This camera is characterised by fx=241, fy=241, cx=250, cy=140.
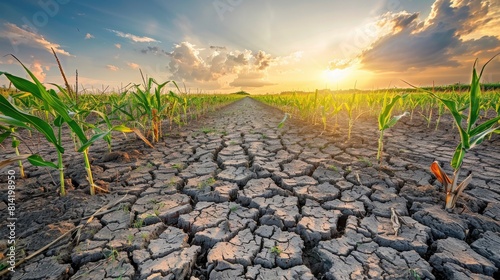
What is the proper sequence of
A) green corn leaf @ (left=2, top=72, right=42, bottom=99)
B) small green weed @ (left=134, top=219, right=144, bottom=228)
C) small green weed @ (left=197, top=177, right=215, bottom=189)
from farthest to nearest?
1. small green weed @ (left=197, top=177, right=215, bottom=189)
2. small green weed @ (left=134, top=219, right=144, bottom=228)
3. green corn leaf @ (left=2, top=72, right=42, bottom=99)

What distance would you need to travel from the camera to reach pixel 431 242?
149 centimetres

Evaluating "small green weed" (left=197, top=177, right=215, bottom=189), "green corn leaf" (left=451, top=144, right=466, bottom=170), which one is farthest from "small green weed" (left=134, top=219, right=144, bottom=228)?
"green corn leaf" (left=451, top=144, right=466, bottom=170)

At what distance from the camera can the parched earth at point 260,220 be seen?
1297 mm

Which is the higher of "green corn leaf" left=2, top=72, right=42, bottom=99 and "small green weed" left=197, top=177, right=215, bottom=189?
"green corn leaf" left=2, top=72, right=42, bottom=99

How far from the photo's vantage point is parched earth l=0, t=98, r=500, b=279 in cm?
130

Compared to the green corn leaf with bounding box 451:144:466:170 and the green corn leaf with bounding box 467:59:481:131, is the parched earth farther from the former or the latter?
the green corn leaf with bounding box 467:59:481:131

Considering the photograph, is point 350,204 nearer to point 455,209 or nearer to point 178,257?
point 455,209

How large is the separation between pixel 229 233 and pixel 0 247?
130 centimetres

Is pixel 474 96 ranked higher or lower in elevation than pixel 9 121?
higher

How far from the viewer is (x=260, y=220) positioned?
175 cm

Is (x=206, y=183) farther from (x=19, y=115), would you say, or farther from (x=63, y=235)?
(x=19, y=115)

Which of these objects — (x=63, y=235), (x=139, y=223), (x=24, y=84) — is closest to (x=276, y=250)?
(x=139, y=223)

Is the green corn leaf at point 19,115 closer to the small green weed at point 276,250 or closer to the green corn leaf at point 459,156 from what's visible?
the small green weed at point 276,250

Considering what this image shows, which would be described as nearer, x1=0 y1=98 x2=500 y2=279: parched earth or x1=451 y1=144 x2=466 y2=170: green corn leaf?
x1=0 y1=98 x2=500 y2=279: parched earth
